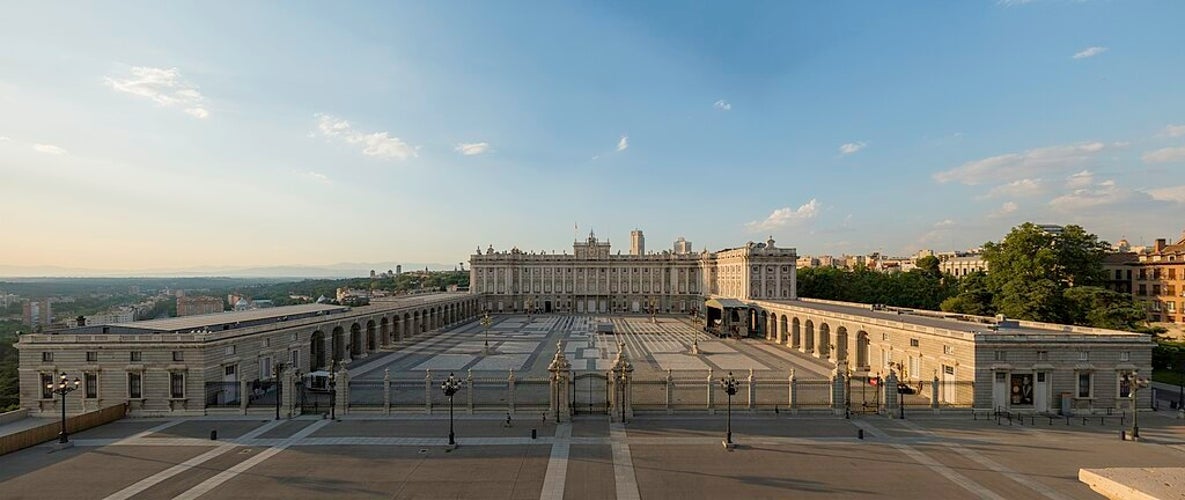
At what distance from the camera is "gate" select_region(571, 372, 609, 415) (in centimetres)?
2772

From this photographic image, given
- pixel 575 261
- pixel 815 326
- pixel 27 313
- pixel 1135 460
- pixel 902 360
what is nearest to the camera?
pixel 1135 460

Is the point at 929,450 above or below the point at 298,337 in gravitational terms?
below

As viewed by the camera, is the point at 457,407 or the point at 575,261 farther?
the point at 575,261

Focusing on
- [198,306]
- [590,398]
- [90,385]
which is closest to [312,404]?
[90,385]

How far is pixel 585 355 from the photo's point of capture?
170 feet

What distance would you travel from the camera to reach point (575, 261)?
122 meters

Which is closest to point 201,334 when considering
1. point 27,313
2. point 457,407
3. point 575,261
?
point 457,407

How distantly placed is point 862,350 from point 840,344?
3881 mm

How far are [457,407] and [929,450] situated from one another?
2287cm

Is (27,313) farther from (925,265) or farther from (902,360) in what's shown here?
(925,265)

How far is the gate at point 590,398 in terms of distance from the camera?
2772 cm

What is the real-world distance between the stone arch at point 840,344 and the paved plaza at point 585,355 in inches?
56.9

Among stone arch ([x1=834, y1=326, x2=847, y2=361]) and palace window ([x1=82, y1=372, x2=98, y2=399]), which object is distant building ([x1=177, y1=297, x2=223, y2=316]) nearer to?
palace window ([x1=82, y1=372, x2=98, y2=399])

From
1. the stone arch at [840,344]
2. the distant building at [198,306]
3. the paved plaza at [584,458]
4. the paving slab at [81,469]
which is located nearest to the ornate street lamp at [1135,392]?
the paved plaza at [584,458]
